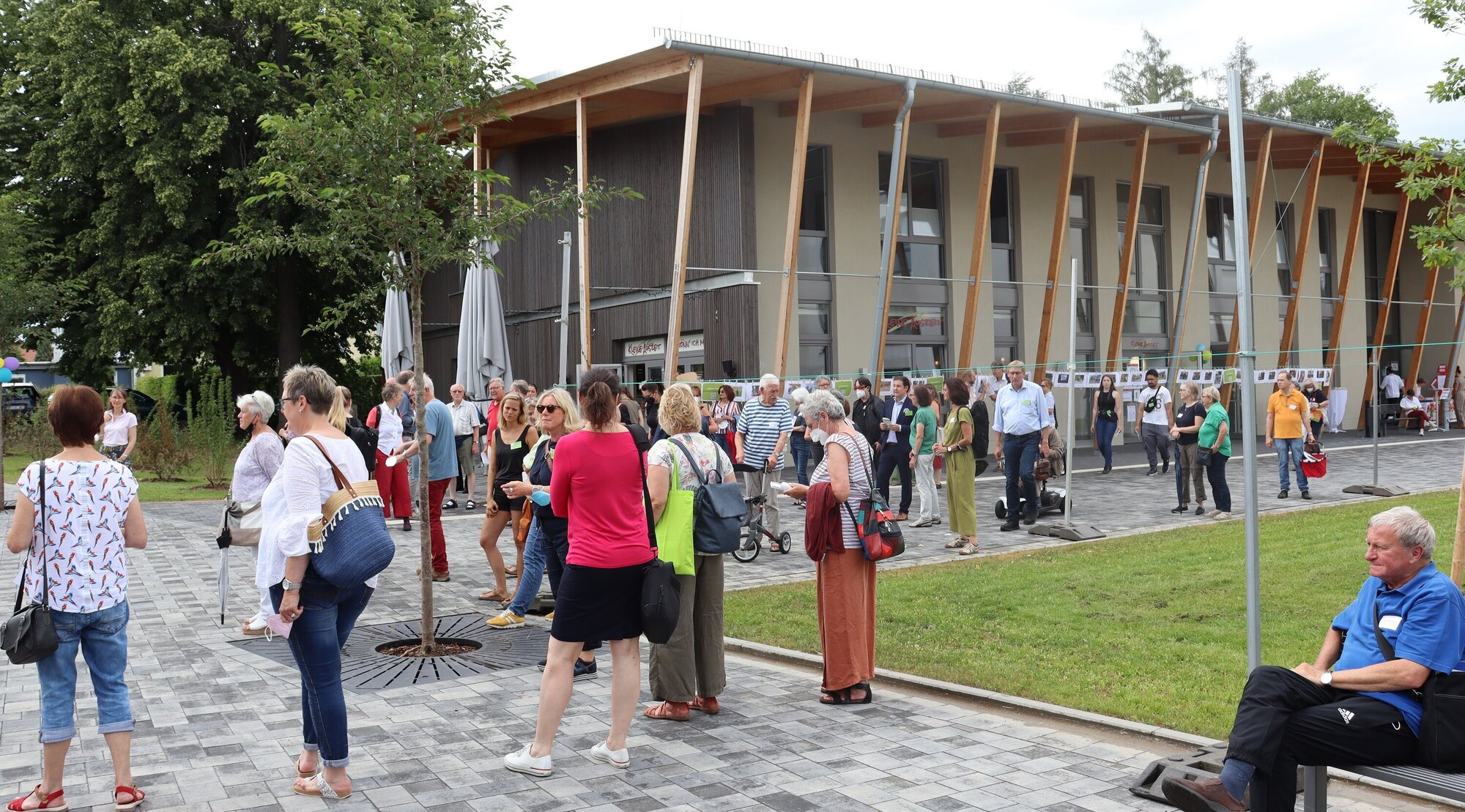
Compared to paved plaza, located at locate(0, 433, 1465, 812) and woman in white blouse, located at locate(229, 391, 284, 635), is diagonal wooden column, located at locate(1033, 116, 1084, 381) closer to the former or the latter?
woman in white blouse, located at locate(229, 391, 284, 635)

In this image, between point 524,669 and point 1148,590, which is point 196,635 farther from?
point 1148,590

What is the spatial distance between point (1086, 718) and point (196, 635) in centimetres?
639

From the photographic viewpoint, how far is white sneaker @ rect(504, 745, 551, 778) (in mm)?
5430

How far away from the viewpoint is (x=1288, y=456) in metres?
16.9

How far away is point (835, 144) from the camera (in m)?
23.6

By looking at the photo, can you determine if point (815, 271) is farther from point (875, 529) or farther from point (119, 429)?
point (875, 529)

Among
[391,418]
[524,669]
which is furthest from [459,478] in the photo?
[524,669]

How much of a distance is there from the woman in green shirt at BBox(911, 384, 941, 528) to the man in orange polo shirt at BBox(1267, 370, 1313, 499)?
5.23 m

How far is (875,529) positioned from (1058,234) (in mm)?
19565

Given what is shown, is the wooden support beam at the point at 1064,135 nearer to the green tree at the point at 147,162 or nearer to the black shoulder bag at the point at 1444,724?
the green tree at the point at 147,162

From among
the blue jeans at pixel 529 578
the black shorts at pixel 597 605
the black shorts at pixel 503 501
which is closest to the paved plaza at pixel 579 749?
the black shorts at pixel 597 605

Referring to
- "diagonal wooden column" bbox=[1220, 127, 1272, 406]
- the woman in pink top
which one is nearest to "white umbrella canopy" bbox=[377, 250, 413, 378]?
the woman in pink top

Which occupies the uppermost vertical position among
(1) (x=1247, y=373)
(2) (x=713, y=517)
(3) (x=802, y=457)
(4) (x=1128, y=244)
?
(4) (x=1128, y=244)

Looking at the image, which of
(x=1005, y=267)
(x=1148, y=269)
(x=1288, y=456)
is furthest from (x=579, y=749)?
(x=1148, y=269)
